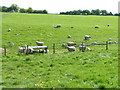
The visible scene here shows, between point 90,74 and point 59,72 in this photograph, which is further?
point 59,72

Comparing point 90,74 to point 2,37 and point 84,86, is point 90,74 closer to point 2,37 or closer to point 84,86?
point 84,86

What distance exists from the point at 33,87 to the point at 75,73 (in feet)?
12.2

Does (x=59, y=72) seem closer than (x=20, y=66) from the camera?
Yes

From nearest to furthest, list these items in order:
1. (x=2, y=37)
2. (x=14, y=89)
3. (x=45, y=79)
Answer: (x=14, y=89) < (x=45, y=79) < (x=2, y=37)

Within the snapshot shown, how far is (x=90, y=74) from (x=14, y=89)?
17.0ft

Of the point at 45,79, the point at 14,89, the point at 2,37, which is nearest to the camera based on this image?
the point at 14,89

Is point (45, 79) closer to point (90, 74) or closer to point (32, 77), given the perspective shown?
point (32, 77)

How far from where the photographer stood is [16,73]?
49.4 feet

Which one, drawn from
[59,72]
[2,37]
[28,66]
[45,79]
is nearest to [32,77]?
[45,79]

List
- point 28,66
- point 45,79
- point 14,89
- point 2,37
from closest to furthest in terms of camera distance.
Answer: point 14,89 < point 45,79 < point 28,66 < point 2,37

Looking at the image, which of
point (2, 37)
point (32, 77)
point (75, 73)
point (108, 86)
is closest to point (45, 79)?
point (32, 77)

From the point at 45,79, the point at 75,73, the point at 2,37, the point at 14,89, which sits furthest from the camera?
the point at 2,37

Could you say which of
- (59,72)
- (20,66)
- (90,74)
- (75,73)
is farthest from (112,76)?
(20,66)

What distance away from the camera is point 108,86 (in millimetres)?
11508
